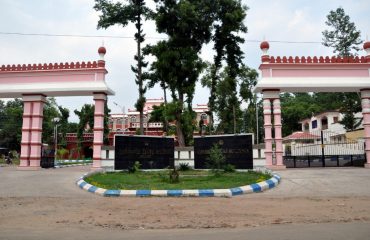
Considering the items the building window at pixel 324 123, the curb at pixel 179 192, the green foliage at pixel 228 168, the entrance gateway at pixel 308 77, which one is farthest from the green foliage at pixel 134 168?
the building window at pixel 324 123

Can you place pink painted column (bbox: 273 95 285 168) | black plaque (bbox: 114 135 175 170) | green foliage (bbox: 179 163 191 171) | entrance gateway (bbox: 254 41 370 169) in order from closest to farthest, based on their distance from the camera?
black plaque (bbox: 114 135 175 170) < green foliage (bbox: 179 163 191 171) < pink painted column (bbox: 273 95 285 168) < entrance gateway (bbox: 254 41 370 169)

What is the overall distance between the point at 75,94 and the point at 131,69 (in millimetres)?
4000

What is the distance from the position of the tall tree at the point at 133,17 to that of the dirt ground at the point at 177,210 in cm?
1212

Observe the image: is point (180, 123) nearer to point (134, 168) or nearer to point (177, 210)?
point (134, 168)

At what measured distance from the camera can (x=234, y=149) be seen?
1517cm

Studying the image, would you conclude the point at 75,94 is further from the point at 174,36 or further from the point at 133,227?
the point at 133,227

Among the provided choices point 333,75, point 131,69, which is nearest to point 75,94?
point 131,69

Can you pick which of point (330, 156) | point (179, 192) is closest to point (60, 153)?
point (330, 156)

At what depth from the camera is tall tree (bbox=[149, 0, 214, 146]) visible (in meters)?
19.0

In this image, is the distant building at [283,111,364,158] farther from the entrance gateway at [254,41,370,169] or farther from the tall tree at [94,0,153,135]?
the tall tree at [94,0,153,135]

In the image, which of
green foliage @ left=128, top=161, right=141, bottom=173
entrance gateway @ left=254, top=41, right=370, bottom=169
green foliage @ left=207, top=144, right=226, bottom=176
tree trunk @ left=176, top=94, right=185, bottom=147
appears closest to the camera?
green foliage @ left=207, top=144, right=226, bottom=176

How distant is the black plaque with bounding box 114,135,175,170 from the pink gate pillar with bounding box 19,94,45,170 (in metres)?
5.32

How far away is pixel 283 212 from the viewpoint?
22.7 feet

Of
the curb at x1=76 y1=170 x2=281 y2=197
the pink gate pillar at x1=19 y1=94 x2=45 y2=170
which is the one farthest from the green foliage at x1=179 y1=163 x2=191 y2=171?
the pink gate pillar at x1=19 y1=94 x2=45 y2=170
